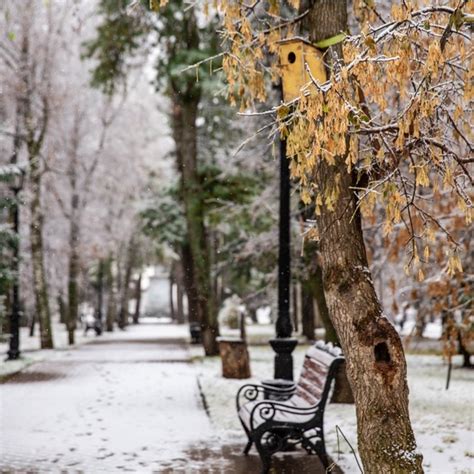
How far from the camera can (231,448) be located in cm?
898

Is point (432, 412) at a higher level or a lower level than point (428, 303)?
lower

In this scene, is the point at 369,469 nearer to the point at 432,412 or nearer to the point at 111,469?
the point at 111,469

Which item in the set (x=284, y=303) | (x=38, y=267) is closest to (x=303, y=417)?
(x=284, y=303)

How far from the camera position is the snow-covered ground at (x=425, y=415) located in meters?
8.12

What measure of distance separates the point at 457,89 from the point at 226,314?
125 ft

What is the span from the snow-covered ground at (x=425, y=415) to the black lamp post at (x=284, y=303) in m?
1.02

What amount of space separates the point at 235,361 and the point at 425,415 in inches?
239

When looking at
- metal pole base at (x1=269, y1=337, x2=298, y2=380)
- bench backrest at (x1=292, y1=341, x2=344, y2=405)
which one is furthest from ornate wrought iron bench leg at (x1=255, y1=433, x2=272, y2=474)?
metal pole base at (x1=269, y1=337, x2=298, y2=380)

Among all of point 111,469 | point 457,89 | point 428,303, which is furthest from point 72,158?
point 457,89

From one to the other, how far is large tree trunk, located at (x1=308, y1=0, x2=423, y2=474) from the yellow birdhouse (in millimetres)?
871

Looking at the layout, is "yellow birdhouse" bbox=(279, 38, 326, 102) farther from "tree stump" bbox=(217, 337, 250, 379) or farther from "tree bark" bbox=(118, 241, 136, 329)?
"tree bark" bbox=(118, 241, 136, 329)

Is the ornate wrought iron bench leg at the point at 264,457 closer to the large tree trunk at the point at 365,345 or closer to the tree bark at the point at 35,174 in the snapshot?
the large tree trunk at the point at 365,345

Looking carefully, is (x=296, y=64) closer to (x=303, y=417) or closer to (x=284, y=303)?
(x=303, y=417)

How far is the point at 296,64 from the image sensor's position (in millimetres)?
6402
